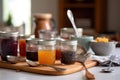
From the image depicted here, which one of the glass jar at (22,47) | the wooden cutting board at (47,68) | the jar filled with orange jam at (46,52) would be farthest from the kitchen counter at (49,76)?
the glass jar at (22,47)

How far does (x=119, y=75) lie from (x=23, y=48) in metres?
0.53

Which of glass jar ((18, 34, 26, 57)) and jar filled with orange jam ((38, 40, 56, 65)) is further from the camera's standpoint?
glass jar ((18, 34, 26, 57))

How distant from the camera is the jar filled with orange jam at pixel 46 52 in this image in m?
1.33

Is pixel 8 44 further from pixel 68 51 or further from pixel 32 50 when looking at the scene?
pixel 68 51

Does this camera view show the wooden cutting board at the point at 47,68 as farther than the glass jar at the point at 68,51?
No

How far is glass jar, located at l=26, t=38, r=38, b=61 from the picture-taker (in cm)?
138

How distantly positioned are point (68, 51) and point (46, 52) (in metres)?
0.10

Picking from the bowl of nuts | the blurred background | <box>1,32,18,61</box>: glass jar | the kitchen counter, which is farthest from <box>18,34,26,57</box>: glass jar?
the blurred background

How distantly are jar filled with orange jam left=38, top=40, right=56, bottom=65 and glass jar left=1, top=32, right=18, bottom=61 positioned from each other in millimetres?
146

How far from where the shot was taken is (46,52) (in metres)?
1.33

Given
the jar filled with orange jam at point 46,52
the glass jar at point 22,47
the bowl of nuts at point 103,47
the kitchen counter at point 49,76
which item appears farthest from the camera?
the bowl of nuts at point 103,47

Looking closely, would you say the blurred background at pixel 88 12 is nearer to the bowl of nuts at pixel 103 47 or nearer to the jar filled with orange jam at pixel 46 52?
the bowl of nuts at pixel 103 47

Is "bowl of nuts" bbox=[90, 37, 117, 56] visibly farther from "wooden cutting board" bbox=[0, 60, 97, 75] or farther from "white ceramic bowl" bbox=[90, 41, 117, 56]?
"wooden cutting board" bbox=[0, 60, 97, 75]

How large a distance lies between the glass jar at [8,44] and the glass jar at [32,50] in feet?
0.24
